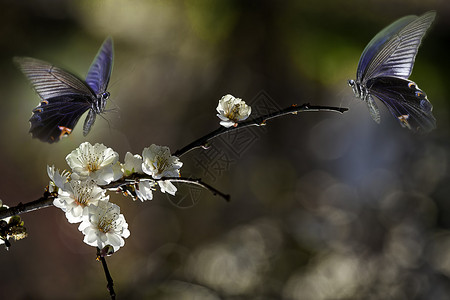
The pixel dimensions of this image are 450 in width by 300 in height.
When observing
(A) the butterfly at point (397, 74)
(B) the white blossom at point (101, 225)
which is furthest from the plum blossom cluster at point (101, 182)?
(A) the butterfly at point (397, 74)

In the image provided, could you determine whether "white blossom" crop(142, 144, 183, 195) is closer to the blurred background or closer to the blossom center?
the blossom center

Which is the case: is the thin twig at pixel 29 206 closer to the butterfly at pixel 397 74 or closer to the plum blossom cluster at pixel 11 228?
the plum blossom cluster at pixel 11 228

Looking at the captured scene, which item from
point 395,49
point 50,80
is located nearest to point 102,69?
point 50,80

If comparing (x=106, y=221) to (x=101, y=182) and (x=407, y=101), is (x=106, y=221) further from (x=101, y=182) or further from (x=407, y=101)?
(x=407, y=101)

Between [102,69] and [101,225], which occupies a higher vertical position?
[102,69]

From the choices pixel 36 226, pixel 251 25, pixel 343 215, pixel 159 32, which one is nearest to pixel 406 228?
pixel 343 215

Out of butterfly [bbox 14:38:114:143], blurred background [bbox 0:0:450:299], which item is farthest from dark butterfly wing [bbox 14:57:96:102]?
blurred background [bbox 0:0:450:299]
